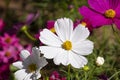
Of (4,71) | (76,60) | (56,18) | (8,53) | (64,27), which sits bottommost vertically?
(76,60)

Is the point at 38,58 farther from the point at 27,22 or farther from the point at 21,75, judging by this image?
the point at 27,22

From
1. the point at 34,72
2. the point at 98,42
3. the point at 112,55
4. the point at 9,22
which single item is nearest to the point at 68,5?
the point at 98,42

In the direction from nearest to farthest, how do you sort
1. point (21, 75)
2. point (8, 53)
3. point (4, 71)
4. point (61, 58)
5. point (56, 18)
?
point (61, 58) → point (21, 75) → point (4, 71) → point (8, 53) → point (56, 18)

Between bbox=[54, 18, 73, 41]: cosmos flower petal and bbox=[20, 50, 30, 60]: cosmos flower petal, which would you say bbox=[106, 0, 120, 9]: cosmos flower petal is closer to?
bbox=[54, 18, 73, 41]: cosmos flower petal

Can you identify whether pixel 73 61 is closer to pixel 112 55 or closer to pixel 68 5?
pixel 112 55

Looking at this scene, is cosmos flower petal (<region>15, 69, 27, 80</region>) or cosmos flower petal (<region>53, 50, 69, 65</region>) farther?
cosmos flower petal (<region>15, 69, 27, 80</region>)

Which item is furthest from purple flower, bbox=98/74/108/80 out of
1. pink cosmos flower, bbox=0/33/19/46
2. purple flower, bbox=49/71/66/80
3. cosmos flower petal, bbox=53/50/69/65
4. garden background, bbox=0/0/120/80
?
pink cosmos flower, bbox=0/33/19/46

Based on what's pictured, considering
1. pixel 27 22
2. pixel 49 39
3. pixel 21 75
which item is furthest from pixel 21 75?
pixel 27 22
